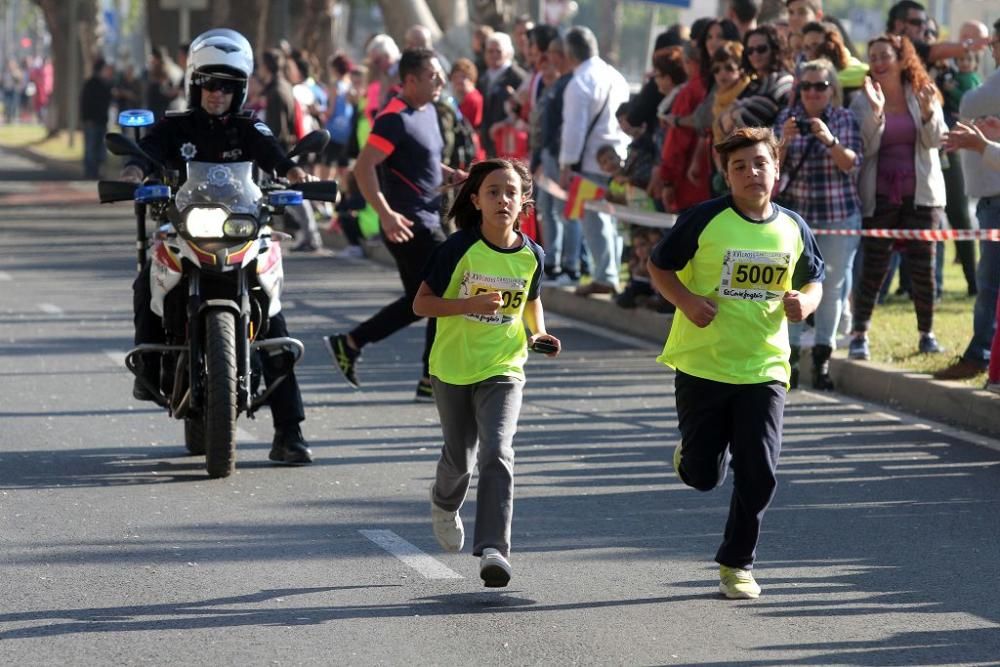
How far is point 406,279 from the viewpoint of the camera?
38.2 ft

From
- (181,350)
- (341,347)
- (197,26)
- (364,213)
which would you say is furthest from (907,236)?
(197,26)

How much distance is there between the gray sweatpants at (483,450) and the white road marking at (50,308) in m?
9.29

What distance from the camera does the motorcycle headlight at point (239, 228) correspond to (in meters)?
9.06

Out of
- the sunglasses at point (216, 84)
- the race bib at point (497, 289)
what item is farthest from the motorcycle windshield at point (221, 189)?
the race bib at point (497, 289)

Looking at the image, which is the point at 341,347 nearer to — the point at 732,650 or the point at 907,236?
the point at 907,236

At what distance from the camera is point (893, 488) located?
9.21 metres

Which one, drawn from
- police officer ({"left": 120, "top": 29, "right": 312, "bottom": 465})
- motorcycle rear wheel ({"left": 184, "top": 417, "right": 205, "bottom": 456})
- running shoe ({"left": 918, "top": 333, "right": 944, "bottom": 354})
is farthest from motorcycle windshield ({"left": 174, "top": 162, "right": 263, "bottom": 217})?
running shoe ({"left": 918, "top": 333, "right": 944, "bottom": 354})

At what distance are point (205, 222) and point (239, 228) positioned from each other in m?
0.15

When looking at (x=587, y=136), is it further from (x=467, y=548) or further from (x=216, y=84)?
(x=467, y=548)

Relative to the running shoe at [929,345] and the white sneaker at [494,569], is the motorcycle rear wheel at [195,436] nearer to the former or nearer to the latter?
the white sneaker at [494,569]

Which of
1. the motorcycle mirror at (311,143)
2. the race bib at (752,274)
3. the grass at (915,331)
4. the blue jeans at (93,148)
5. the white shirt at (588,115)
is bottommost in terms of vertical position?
the blue jeans at (93,148)

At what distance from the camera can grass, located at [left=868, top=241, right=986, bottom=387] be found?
A: 1241cm

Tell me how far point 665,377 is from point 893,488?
381 centimetres

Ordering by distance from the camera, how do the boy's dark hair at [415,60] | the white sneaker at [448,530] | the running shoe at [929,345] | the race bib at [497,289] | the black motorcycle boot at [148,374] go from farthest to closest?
the running shoe at [929,345] → the boy's dark hair at [415,60] → the black motorcycle boot at [148,374] → the white sneaker at [448,530] → the race bib at [497,289]
